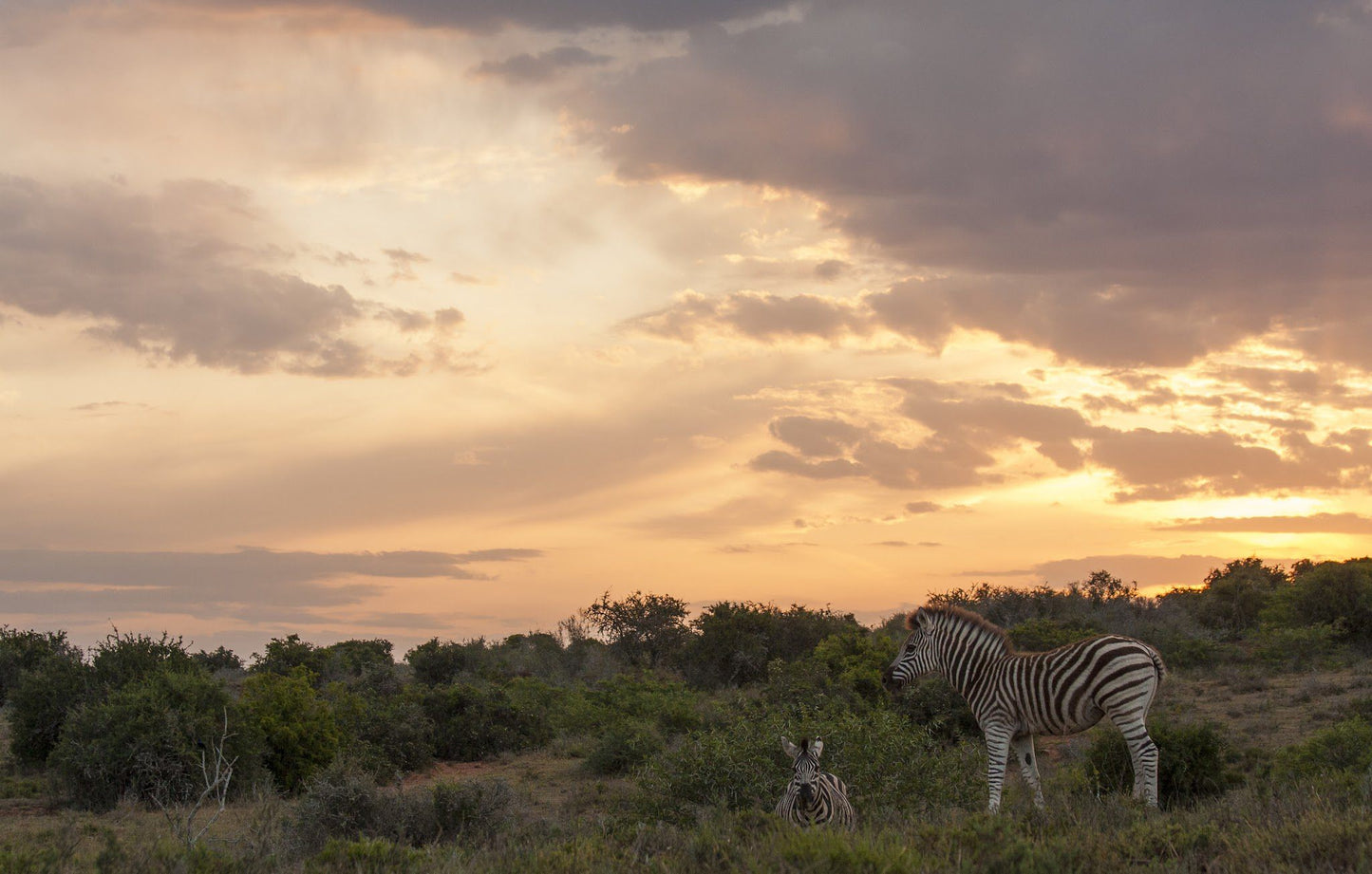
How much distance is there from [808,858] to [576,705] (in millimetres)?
23838

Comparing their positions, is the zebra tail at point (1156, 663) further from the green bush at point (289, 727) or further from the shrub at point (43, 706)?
the shrub at point (43, 706)

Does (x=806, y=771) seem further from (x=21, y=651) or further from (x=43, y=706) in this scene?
(x=21, y=651)

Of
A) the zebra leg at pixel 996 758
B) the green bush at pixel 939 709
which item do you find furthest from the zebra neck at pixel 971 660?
the green bush at pixel 939 709

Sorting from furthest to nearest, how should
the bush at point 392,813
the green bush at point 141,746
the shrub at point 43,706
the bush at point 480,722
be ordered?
the bush at point 480,722 < the shrub at point 43,706 < the green bush at point 141,746 < the bush at point 392,813

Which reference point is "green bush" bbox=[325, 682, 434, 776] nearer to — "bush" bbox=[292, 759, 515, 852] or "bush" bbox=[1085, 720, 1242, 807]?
"bush" bbox=[292, 759, 515, 852]

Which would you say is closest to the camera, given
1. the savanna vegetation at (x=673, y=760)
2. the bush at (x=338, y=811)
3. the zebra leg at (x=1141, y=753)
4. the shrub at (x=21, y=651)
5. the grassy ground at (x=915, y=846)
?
the grassy ground at (x=915, y=846)

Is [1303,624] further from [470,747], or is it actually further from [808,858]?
[808,858]

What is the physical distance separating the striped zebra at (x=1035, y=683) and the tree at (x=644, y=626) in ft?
112

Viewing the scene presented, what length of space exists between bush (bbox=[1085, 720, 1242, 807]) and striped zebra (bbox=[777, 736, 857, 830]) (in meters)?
6.55

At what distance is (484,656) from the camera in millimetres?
47438

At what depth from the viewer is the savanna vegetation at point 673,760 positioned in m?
9.48

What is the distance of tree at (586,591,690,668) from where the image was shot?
5147 cm

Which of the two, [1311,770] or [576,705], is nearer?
[1311,770]

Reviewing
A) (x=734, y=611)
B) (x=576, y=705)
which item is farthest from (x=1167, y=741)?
(x=734, y=611)
